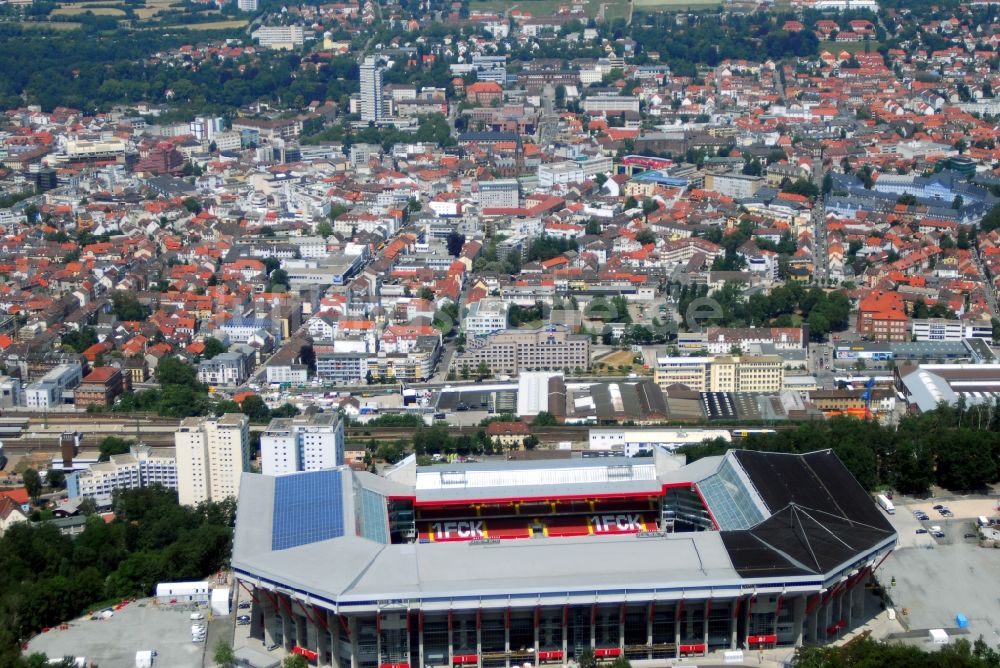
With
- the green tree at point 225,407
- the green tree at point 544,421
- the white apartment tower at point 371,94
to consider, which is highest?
the white apartment tower at point 371,94

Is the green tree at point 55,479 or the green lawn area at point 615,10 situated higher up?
the green lawn area at point 615,10

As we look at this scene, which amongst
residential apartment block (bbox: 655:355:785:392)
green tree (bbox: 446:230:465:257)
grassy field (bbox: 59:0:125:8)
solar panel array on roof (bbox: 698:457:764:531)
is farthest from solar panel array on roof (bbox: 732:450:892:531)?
grassy field (bbox: 59:0:125:8)

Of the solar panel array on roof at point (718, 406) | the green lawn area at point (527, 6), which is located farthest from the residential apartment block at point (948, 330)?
the green lawn area at point (527, 6)

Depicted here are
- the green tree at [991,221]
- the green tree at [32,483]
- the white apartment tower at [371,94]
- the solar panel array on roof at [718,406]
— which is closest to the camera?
the green tree at [32,483]

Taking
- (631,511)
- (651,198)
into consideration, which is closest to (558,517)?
(631,511)

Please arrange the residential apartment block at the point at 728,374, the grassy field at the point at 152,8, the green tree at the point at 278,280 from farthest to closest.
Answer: the grassy field at the point at 152,8 < the green tree at the point at 278,280 < the residential apartment block at the point at 728,374

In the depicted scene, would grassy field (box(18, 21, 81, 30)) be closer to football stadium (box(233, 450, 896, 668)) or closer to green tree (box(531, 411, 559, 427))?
green tree (box(531, 411, 559, 427))

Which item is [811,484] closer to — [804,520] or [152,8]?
[804,520]

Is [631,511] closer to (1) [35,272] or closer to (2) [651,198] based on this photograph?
(1) [35,272]

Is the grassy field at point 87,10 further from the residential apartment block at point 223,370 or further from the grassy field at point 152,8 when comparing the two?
the residential apartment block at point 223,370
